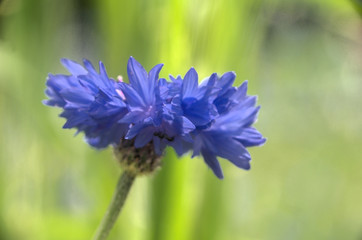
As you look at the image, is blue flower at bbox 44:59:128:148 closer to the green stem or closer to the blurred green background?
the green stem

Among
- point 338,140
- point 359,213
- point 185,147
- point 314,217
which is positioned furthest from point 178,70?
point 338,140

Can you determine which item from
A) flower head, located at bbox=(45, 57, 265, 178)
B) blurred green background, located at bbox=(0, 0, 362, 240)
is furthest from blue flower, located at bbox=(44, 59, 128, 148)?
blurred green background, located at bbox=(0, 0, 362, 240)

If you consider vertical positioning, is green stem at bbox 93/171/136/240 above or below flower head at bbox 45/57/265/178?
below

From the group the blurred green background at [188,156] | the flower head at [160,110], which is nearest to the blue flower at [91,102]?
the flower head at [160,110]

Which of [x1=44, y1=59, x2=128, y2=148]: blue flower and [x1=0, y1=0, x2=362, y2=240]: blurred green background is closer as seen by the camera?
[x1=44, y1=59, x2=128, y2=148]: blue flower

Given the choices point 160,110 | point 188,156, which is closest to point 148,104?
point 160,110

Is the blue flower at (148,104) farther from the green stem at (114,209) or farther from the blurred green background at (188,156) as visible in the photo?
the blurred green background at (188,156)
